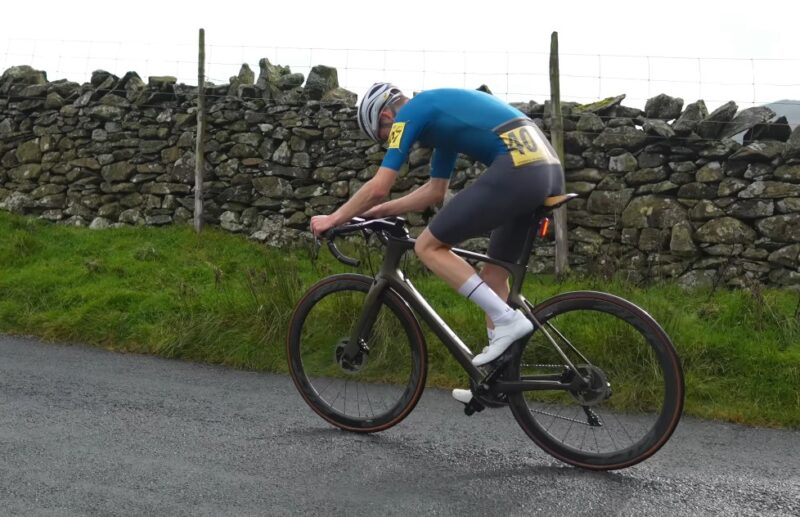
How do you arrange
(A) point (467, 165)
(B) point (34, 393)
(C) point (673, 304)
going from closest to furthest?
(B) point (34, 393) < (C) point (673, 304) < (A) point (467, 165)

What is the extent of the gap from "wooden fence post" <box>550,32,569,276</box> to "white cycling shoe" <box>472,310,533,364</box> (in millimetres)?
5101

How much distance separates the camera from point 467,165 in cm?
985

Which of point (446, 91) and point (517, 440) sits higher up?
point (446, 91)

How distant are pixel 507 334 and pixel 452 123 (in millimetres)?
1076

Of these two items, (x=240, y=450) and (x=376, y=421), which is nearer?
(x=240, y=450)

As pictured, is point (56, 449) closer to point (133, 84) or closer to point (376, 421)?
point (376, 421)

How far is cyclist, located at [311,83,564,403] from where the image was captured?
3770 mm

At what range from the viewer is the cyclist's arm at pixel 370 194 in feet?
12.7

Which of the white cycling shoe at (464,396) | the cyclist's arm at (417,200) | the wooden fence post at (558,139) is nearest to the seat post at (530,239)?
the cyclist's arm at (417,200)

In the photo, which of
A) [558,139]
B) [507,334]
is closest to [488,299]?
[507,334]

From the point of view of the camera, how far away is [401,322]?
168 inches

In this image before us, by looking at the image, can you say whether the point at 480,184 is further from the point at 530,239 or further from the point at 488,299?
the point at 488,299

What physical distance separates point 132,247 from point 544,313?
782 cm

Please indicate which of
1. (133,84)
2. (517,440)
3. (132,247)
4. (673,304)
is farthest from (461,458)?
(133,84)
